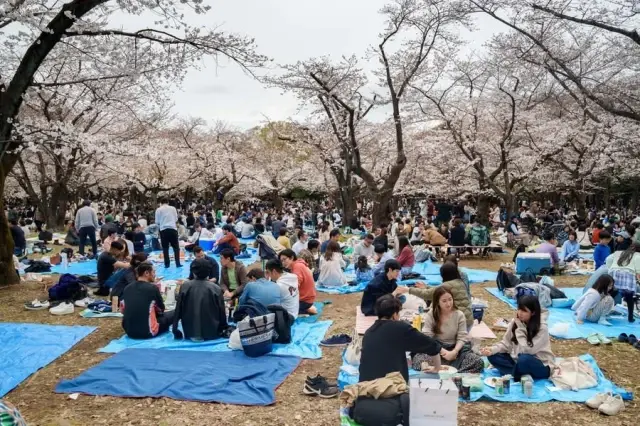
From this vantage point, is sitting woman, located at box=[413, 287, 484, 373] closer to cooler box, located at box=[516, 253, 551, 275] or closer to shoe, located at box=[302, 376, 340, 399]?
shoe, located at box=[302, 376, 340, 399]

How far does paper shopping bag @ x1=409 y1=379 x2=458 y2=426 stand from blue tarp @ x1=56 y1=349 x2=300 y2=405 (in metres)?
1.55

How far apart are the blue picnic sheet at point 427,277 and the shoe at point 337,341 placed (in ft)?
8.66

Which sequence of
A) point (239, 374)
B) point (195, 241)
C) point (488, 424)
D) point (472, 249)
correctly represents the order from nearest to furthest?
1. point (488, 424)
2. point (239, 374)
3. point (472, 249)
4. point (195, 241)

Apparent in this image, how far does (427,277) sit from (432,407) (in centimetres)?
736

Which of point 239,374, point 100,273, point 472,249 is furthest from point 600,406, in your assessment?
point 472,249

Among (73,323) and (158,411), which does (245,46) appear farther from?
(158,411)

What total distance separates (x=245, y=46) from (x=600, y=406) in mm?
6607

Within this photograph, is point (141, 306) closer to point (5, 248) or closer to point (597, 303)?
point (5, 248)

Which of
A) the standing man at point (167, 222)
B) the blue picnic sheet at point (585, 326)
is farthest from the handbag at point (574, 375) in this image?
the standing man at point (167, 222)

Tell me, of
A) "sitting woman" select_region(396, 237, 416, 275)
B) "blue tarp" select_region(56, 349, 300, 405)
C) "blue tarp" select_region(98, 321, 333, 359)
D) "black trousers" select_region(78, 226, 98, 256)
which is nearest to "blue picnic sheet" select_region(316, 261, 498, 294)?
"sitting woman" select_region(396, 237, 416, 275)

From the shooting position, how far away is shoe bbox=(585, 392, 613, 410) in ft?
14.4

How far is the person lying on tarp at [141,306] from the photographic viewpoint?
633cm

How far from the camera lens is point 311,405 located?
4.52 meters

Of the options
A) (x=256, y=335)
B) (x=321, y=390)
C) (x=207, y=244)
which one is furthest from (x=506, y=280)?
(x=207, y=244)
